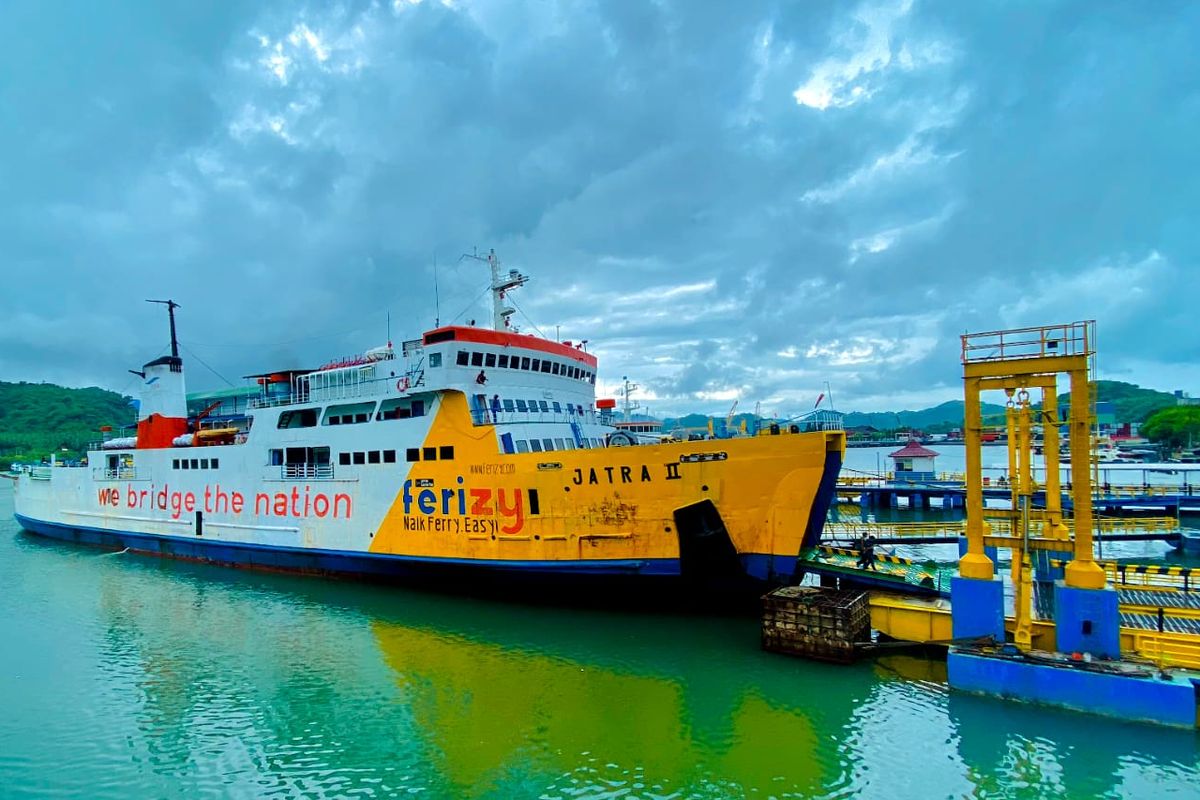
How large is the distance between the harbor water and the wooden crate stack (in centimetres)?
36

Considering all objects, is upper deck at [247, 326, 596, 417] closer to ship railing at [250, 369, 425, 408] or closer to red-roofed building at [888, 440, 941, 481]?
ship railing at [250, 369, 425, 408]

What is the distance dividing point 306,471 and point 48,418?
12475 cm

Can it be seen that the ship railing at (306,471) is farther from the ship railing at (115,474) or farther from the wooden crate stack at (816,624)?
the wooden crate stack at (816,624)

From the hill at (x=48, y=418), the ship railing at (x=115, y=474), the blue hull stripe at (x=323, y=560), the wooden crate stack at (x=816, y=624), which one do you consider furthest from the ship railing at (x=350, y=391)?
the hill at (x=48, y=418)

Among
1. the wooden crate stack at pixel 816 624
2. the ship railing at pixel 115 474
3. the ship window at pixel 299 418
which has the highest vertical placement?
the ship window at pixel 299 418

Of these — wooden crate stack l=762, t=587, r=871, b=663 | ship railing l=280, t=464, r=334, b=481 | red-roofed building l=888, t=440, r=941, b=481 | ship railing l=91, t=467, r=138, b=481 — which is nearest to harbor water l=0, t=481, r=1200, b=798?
wooden crate stack l=762, t=587, r=871, b=663

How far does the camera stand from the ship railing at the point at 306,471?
18294 millimetres

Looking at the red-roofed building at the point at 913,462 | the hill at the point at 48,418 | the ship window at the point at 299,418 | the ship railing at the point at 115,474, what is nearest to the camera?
the ship window at the point at 299,418

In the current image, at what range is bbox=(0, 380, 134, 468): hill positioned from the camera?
88375 mm

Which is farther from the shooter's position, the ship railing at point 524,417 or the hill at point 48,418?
the hill at point 48,418

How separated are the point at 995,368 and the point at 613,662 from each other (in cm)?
838

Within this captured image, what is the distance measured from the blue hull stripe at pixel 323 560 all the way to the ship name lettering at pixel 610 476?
176 cm

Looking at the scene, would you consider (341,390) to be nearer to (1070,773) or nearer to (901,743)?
(901,743)

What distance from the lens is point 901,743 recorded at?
875cm
